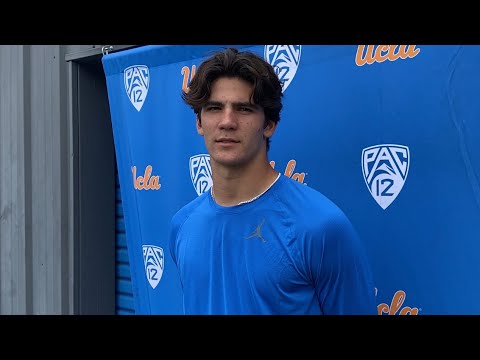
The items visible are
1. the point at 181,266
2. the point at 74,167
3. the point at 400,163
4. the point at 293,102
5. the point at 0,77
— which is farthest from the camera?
the point at 0,77

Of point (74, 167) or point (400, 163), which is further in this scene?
point (74, 167)

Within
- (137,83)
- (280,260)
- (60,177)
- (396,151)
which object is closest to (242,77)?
(280,260)

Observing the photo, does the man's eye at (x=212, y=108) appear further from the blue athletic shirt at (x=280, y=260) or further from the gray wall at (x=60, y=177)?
the gray wall at (x=60, y=177)

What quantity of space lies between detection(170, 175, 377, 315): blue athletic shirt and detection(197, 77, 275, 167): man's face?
0.16 meters

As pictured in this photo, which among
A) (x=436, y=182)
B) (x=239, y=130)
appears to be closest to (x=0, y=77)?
(x=239, y=130)

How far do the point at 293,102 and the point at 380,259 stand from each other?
762mm

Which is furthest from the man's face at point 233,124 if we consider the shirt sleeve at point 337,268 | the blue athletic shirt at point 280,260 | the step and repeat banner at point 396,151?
the step and repeat banner at point 396,151

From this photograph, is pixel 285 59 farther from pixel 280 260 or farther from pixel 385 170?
pixel 280 260

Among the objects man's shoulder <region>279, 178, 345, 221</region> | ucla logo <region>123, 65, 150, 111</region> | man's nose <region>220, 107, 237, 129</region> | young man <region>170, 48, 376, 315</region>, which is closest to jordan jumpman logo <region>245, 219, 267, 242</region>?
young man <region>170, 48, 376, 315</region>

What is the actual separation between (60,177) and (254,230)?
2.46 meters

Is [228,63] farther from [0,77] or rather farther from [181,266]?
[0,77]

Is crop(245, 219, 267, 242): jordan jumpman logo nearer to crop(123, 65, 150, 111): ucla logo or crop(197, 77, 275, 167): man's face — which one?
crop(197, 77, 275, 167): man's face

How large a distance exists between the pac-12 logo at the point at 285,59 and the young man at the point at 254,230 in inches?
23.0

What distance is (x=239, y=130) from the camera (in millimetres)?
1741
